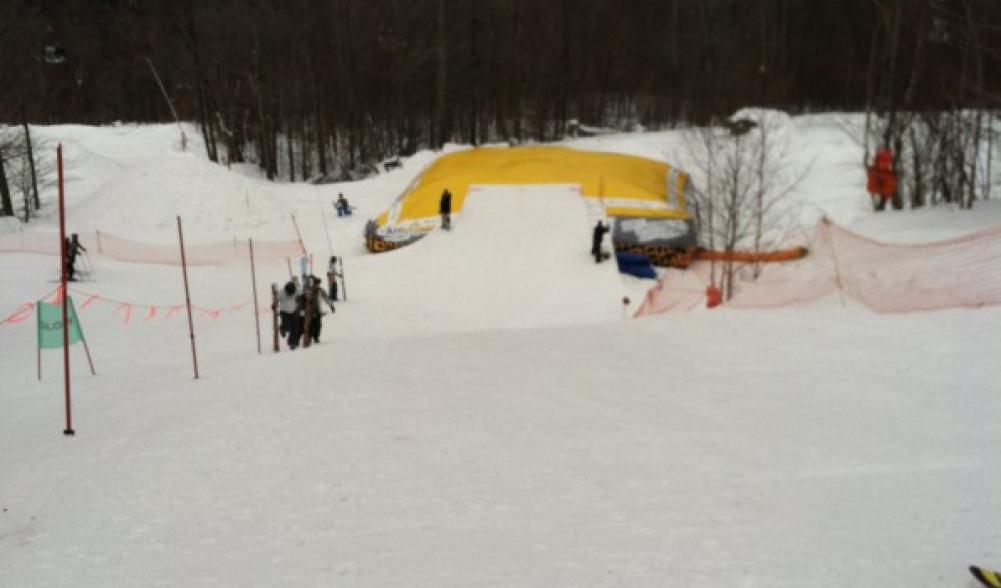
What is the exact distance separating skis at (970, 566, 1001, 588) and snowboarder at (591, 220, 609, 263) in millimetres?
16444

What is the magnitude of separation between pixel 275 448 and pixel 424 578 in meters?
2.92

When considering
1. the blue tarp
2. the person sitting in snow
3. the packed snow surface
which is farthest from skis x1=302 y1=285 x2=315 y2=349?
the person sitting in snow

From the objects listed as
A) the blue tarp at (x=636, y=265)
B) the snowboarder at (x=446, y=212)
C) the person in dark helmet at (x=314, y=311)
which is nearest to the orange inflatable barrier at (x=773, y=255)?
the blue tarp at (x=636, y=265)

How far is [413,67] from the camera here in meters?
48.0

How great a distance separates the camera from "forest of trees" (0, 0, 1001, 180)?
42750mm

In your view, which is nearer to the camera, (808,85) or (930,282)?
(930,282)

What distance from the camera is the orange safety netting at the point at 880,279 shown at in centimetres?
1227

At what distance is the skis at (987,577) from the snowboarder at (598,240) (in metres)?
16.4

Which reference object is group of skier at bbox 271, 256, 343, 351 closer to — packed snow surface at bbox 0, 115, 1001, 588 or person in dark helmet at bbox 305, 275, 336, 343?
person in dark helmet at bbox 305, 275, 336, 343

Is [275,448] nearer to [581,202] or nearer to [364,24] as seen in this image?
[581,202]

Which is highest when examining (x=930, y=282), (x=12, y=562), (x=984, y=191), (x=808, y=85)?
(x=808, y=85)

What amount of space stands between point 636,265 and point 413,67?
101 feet

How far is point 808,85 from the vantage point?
191 feet

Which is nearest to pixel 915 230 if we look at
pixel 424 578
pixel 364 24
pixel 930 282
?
pixel 930 282
